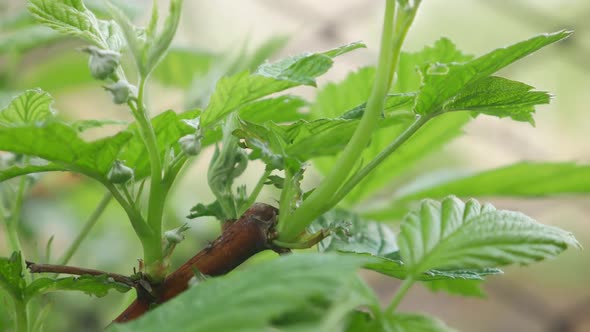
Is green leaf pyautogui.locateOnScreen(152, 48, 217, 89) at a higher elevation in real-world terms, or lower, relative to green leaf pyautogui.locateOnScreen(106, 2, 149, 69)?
lower

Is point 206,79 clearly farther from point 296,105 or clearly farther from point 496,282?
point 496,282

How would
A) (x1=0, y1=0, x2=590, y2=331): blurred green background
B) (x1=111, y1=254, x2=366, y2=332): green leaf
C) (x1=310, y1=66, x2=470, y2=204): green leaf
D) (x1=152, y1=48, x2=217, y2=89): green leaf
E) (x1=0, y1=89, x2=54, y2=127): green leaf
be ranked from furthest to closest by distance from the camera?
(x1=0, y1=0, x2=590, y2=331): blurred green background
(x1=152, y1=48, x2=217, y2=89): green leaf
(x1=310, y1=66, x2=470, y2=204): green leaf
(x1=0, y1=89, x2=54, y2=127): green leaf
(x1=111, y1=254, x2=366, y2=332): green leaf

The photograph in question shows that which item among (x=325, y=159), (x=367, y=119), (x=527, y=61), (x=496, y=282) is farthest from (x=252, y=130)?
(x=527, y=61)

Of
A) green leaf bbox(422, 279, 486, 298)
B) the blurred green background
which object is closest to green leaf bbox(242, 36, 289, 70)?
the blurred green background

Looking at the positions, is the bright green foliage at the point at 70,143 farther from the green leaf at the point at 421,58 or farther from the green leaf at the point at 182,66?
the green leaf at the point at 182,66

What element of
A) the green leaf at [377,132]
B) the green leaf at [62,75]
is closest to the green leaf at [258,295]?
the green leaf at [377,132]

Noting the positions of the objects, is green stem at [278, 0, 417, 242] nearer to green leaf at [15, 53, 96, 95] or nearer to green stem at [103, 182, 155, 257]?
green stem at [103, 182, 155, 257]

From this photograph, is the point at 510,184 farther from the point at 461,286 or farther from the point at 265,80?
the point at 265,80
